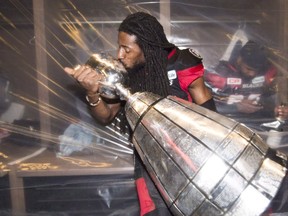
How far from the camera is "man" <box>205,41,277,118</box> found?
1.20m

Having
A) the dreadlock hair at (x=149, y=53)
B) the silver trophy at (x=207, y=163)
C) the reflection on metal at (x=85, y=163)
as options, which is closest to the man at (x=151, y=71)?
the dreadlock hair at (x=149, y=53)

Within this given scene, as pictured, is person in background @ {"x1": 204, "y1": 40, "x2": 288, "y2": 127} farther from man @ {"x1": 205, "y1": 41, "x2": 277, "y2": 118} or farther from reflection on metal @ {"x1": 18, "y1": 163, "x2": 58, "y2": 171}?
reflection on metal @ {"x1": 18, "y1": 163, "x2": 58, "y2": 171}

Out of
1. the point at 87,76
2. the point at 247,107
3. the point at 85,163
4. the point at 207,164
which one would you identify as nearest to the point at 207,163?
the point at 207,164

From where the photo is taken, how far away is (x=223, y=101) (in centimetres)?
120

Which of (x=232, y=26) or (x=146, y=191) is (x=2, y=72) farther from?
(x=232, y=26)

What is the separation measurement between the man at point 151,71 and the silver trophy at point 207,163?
10.0 inches

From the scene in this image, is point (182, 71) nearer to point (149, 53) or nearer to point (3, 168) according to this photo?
point (149, 53)

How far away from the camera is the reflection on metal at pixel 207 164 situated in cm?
32

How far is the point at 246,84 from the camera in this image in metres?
1.21

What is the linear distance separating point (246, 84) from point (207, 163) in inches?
37.5

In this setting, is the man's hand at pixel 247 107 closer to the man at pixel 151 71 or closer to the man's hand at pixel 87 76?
the man at pixel 151 71

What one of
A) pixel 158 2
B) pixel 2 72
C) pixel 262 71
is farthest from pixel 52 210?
pixel 262 71

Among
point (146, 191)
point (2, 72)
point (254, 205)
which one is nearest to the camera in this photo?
point (254, 205)

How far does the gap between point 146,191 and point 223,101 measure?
66 centimetres
